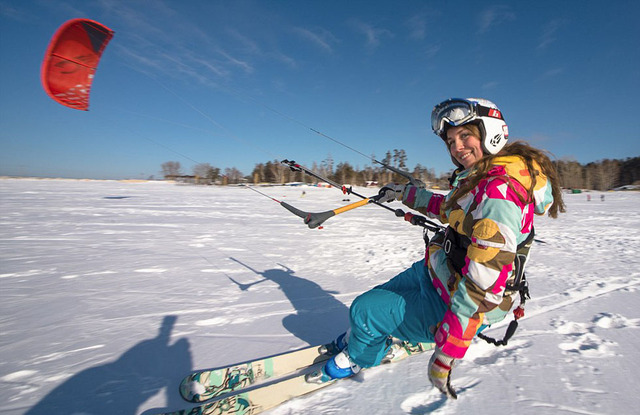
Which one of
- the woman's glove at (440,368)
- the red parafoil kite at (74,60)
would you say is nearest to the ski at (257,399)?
the woman's glove at (440,368)

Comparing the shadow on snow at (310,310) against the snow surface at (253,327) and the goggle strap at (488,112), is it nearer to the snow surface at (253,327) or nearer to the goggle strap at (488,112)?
the snow surface at (253,327)

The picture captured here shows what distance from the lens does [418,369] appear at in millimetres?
2461

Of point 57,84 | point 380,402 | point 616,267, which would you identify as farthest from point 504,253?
point 57,84

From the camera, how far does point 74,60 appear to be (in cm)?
843

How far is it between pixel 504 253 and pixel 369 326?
1027 millimetres

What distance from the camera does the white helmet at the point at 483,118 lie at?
6.12ft

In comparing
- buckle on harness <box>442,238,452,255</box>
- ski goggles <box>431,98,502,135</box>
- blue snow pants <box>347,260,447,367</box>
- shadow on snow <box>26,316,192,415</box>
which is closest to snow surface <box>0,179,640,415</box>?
shadow on snow <box>26,316,192,415</box>

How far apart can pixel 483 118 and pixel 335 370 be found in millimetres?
2151

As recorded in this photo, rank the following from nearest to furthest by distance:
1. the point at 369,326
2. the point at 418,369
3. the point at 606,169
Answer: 1. the point at 369,326
2. the point at 418,369
3. the point at 606,169

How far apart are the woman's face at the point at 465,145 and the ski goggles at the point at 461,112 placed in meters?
0.07

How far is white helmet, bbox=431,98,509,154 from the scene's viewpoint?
6.12 feet

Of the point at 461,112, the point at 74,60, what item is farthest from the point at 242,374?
the point at 74,60

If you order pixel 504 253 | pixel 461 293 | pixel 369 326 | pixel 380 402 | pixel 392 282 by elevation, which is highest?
A: pixel 504 253

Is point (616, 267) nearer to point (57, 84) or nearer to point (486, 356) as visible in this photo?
point (486, 356)
